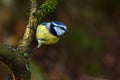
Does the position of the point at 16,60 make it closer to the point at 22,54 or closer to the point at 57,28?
the point at 22,54

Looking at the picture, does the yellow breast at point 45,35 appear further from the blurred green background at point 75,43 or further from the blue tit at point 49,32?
the blurred green background at point 75,43

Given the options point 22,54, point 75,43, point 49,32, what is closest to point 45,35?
point 49,32

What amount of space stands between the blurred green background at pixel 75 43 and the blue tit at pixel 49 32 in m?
3.39

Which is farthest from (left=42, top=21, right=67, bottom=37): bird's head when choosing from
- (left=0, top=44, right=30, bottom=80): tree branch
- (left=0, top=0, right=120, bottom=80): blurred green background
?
(left=0, top=0, right=120, bottom=80): blurred green background

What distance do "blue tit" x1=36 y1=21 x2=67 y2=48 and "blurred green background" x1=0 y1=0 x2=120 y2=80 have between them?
11.1ft

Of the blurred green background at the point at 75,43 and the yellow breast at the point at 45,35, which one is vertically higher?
the yellow breast at the point at 45,35

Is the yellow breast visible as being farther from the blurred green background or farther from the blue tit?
the blurred green background

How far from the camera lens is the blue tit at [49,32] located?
1.22 meters

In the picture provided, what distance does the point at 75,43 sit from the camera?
209 inches

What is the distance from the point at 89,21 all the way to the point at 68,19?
0.34 m

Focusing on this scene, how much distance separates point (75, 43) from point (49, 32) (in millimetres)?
4028

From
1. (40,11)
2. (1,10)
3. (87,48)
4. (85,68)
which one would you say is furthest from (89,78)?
(40,11)

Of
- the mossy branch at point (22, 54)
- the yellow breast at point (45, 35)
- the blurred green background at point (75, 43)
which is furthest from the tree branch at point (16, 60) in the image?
the blurred green background at point (75, 43)

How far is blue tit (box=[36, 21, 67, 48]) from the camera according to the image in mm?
1223
